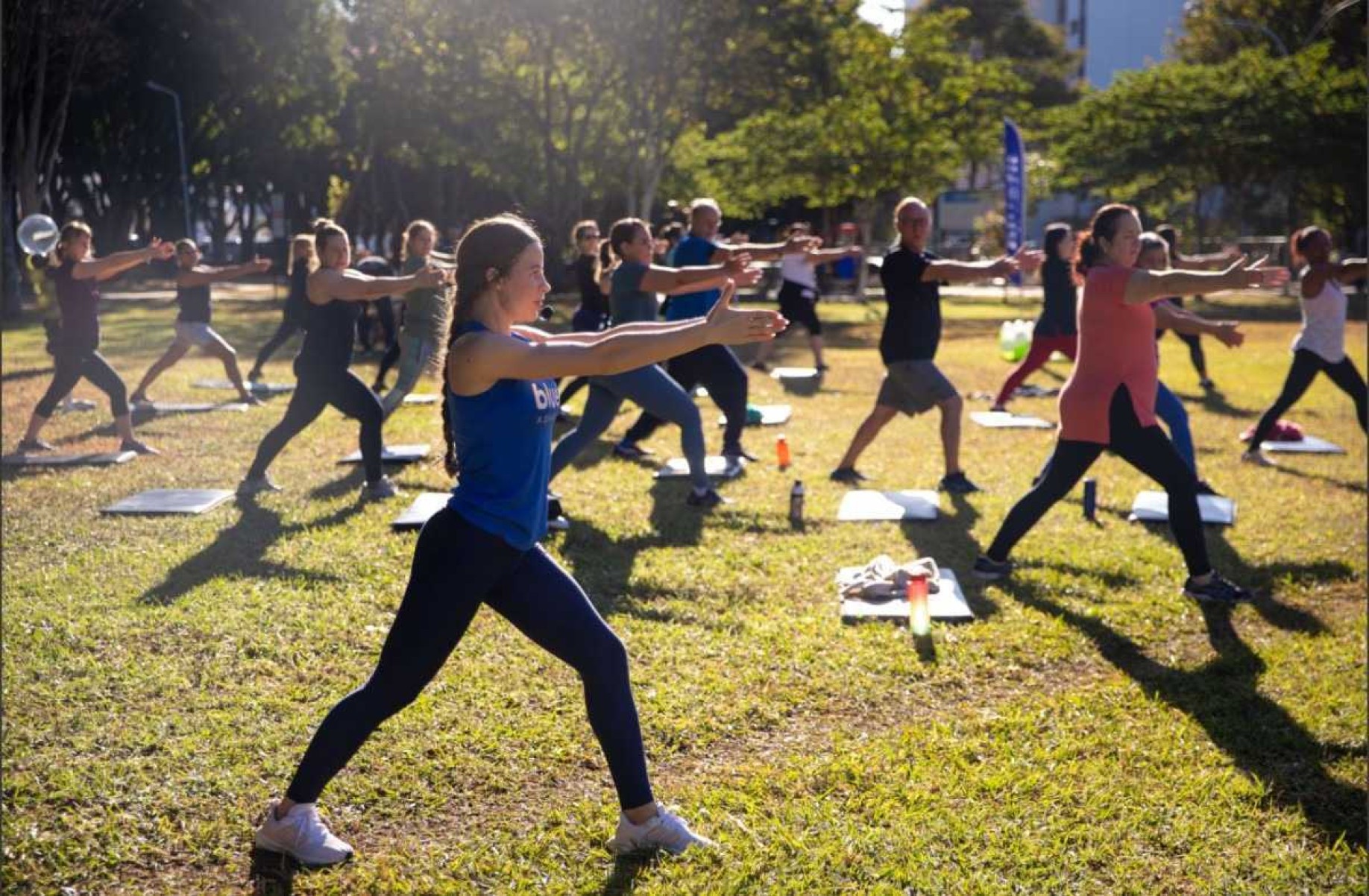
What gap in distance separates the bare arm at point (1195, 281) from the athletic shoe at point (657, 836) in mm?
3357

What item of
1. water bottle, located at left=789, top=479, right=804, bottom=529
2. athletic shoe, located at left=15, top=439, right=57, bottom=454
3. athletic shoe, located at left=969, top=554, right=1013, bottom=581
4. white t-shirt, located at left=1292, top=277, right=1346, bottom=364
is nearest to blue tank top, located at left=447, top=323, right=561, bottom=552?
athletic shoe, located at left=969, top=554, right=1013, bottom=581

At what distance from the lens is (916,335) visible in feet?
31.4

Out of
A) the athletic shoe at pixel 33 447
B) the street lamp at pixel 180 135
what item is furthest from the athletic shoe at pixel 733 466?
the street lamp at pixel 180 135

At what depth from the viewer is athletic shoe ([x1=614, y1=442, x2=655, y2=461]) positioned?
11367 millimetres

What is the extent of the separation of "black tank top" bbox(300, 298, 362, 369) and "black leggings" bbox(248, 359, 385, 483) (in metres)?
0.06

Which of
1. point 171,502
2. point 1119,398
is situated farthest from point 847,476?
point 171,502

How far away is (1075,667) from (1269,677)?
827 millimetres

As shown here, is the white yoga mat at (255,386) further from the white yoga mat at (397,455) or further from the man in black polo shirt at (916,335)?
the man in black polo shirt at (916,335)

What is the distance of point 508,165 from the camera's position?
36219 millimetres

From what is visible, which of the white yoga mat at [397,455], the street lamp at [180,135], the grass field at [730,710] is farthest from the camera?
the street lamp at [180,135]

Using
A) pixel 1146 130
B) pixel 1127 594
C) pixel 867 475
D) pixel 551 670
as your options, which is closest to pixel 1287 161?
pixel 1146 130

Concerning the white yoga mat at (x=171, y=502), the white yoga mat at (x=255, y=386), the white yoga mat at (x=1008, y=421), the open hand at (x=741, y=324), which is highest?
the open hand at (x=741, y=324)

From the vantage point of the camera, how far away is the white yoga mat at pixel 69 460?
11.1 metres

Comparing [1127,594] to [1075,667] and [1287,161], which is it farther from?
[1287,161]
